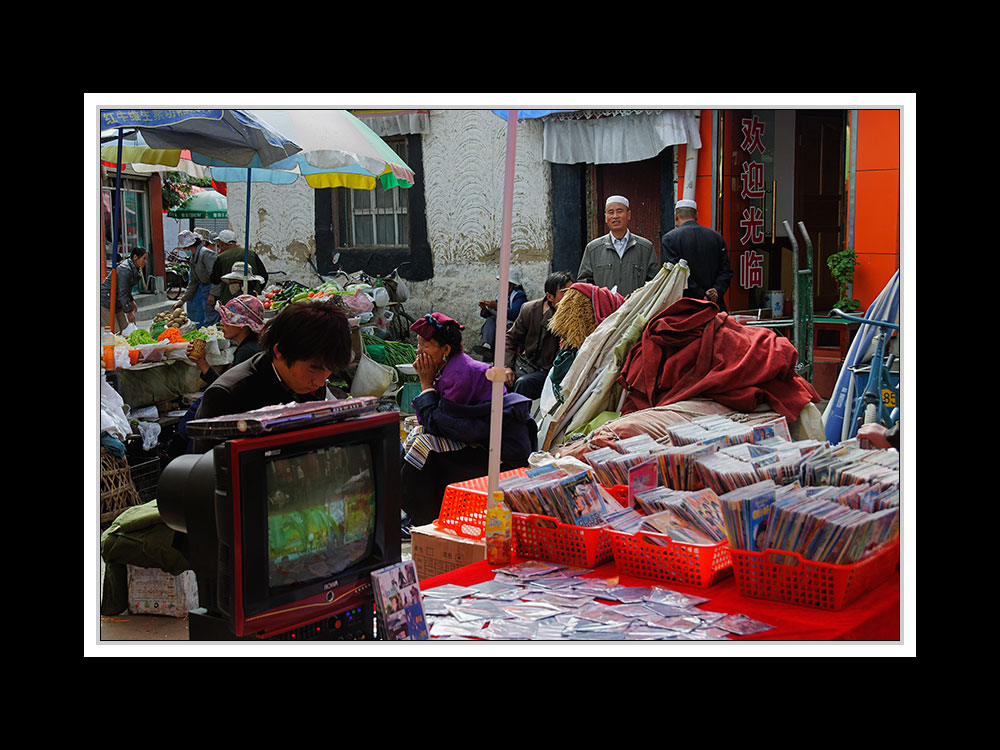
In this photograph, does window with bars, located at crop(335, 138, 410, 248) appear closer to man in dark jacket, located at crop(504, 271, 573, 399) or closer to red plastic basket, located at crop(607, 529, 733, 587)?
man in dark jacket, located at crop(504, 271, 573, 399)

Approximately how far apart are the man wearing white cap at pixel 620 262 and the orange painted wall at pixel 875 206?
1.69 m

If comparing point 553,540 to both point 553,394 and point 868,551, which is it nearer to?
point 868,551

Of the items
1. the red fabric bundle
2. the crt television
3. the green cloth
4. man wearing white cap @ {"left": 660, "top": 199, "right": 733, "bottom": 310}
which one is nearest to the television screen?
the crt television

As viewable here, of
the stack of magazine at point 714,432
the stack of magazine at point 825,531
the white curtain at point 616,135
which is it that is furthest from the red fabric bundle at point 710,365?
the white curtain at point 616,135

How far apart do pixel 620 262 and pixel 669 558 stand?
193 inches

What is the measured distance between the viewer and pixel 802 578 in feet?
8.64

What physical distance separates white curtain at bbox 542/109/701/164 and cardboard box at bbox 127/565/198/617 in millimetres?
6301

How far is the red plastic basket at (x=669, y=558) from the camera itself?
2.79 metres

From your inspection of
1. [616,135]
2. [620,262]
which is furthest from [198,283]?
[616,135]

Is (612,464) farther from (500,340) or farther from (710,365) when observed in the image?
(710,365)

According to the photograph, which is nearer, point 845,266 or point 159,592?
point 159,592

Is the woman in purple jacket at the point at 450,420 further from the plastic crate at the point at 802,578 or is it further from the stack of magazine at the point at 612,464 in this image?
the plastic crate at the point at 802,578

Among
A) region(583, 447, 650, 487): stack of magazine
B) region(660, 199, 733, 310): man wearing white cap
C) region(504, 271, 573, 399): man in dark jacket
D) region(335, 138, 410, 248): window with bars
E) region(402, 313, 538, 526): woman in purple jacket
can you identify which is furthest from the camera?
region(335, 138, 410, 248): window with bars

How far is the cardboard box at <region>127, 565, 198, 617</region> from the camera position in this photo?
4.07 m
